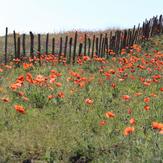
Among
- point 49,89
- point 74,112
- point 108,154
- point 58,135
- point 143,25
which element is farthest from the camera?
point 143,25

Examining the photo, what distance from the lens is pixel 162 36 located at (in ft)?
113

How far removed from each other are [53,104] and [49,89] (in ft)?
2.89

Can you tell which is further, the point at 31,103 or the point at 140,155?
the point at 31,103

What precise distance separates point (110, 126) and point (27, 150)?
5.36 ft

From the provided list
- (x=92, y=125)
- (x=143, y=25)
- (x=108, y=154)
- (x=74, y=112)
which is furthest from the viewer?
(x=143, y=25)

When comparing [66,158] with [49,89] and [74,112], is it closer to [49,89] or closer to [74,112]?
[74,112]

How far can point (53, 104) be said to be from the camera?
10.1 meters

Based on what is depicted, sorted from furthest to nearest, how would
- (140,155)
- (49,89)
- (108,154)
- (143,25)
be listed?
1. (143,25)
2. (49,89)
3. (108,154)
4. (140,155)

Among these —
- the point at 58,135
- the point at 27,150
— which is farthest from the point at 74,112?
the point at 27,150

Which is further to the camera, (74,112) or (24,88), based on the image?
(24,88)

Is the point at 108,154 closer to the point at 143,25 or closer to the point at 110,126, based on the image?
the point at 110,126

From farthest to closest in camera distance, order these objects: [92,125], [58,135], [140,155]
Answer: [92,125]
[58,135]
[140,155]

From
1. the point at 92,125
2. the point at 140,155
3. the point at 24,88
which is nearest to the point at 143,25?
the point at 24,88

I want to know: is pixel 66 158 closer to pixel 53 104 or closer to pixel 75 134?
pixel 75 134
